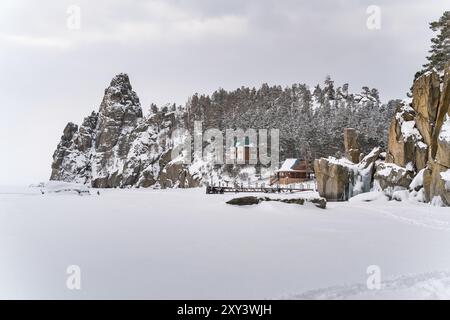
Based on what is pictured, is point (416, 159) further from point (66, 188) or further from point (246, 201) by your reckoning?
point (66, 188)

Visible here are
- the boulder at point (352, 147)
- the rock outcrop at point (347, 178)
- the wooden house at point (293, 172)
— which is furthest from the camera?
the wooden house at point (293, 172)

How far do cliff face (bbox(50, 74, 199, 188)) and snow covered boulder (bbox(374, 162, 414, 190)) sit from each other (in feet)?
211

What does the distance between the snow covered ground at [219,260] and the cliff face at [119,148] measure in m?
82.9

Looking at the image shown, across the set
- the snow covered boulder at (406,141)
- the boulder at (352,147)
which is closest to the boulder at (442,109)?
the snow covered boulder at (406,141)

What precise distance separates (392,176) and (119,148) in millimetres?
108822

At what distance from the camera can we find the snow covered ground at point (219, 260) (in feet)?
21.4

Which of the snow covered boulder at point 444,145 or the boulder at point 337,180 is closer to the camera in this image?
the snow covered boulder at point 444,145

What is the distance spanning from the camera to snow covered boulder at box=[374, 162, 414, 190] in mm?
33094

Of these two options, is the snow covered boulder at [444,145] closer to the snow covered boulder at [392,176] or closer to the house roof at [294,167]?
the snow covered boulder at [392,176]

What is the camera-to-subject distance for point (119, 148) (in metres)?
128

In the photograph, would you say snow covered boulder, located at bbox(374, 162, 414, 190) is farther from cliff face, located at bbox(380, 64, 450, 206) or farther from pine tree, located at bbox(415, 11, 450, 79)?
pine tree, located at bbox(415, 11, 450, 79)

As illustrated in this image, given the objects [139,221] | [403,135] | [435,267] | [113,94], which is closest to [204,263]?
[435,267]
